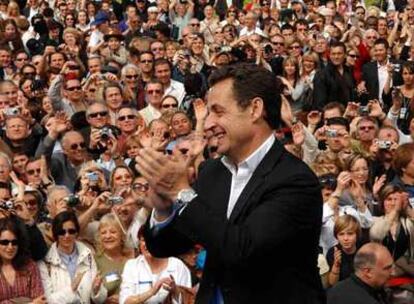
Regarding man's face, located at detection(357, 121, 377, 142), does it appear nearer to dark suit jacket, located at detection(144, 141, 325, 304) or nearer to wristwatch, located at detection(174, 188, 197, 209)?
dark suit jacket, located at detection(144, 141, 325, 304)

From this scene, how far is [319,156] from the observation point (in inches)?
397

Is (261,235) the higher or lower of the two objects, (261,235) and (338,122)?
the higher

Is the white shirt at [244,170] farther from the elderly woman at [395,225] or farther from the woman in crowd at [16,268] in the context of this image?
the elderly woman at [395,225]

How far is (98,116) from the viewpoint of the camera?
11.2 metres

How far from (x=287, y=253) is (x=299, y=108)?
33.5 ft

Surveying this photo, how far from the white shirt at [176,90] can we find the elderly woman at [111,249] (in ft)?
16.0

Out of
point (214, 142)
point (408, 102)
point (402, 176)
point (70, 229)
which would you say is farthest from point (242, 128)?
point (408, 102)

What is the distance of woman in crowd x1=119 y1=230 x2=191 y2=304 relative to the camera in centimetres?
736

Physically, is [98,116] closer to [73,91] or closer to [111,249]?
[73,91]

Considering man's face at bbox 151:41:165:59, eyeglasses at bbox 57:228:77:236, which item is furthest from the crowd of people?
man's face at bbox 151:41:165:59

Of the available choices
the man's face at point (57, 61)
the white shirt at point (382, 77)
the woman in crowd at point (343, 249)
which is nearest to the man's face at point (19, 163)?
the woman in crowd at point (343, 249)

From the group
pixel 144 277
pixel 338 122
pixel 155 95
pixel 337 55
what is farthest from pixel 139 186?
pixel 337 55

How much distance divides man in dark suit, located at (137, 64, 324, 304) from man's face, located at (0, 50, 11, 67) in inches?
437

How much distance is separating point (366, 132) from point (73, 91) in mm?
3321
